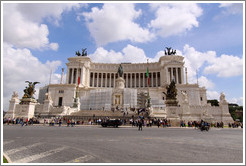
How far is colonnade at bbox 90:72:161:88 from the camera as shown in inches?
3472

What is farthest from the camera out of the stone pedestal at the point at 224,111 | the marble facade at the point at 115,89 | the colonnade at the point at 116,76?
the colonnade at the point at 116,76

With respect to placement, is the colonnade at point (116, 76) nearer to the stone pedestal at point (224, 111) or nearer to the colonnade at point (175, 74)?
the colonnade at point (175, 74)

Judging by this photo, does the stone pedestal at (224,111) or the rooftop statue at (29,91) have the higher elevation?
the rooftop statue at (29,91)

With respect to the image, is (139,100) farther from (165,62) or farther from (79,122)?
(79,122)

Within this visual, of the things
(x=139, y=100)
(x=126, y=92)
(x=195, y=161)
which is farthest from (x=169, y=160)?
(x=139, y=100)

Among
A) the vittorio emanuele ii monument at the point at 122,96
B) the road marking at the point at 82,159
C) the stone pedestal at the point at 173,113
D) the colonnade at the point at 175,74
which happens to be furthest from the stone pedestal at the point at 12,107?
the colonnade at the point at 175,74

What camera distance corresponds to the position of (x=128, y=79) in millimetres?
94000

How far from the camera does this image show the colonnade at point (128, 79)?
8819 cm

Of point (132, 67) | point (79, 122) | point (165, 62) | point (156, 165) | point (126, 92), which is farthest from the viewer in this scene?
point (132, 67)

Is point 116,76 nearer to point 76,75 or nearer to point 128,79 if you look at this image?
point 128,79

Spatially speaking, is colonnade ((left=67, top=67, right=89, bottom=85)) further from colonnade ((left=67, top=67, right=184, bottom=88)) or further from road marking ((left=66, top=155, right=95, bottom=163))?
road marking ((left=66, top=155, right=95, bottom=163))

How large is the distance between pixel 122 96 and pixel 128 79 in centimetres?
3988

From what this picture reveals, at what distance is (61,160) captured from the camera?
5105mm

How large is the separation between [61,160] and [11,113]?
113 feet
